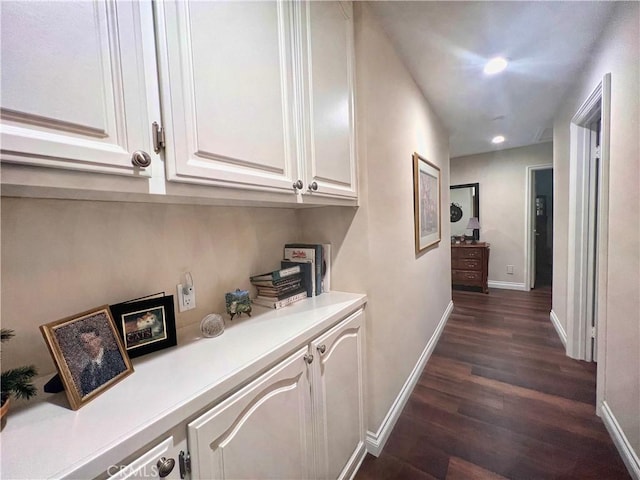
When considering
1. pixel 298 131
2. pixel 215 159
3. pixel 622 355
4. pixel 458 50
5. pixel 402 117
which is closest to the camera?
pixel 215 159

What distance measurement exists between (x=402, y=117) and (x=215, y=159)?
1.55 metres

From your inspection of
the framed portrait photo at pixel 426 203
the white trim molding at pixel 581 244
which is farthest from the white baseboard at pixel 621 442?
the framed portrait photo at pixel 426 203

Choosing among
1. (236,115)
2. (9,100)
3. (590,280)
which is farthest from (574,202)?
(9,100)

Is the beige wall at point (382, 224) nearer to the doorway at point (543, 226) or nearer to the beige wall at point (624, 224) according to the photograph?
the beige wall at point (624, 224)

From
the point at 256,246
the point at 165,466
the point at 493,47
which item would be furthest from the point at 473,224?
the point at 165,466

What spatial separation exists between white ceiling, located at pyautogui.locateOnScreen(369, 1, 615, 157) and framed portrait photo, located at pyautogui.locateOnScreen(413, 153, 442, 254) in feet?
2.02

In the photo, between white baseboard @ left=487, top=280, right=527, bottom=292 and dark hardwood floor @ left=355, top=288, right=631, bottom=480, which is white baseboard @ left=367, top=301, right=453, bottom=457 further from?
white baseboard @ left=487, top=280, right=527, bottom=292

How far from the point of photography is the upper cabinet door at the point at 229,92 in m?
0.66

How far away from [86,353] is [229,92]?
763 millimetres

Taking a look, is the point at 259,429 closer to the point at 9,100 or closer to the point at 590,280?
the point at 9,100

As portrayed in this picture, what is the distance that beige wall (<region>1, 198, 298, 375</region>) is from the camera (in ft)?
2.28

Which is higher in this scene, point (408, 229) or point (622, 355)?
point (408, 229)

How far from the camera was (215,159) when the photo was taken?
0.75 metres

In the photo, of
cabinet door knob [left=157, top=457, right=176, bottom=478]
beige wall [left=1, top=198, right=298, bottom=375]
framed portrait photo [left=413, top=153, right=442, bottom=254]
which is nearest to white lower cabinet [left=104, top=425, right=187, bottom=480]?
cabinet door knob [left=157, top=457, right=176, bottom=478]
